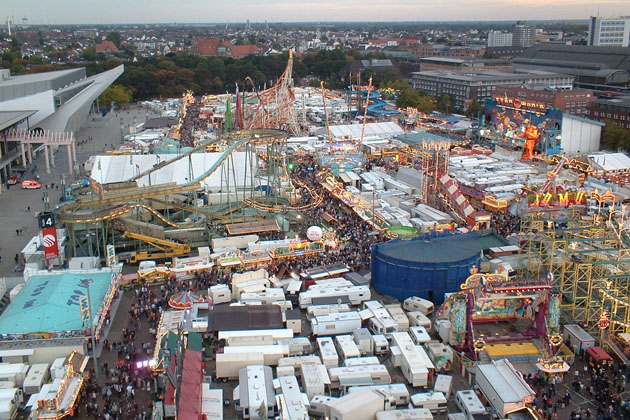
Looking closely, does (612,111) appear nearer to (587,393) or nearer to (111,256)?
(587,393)

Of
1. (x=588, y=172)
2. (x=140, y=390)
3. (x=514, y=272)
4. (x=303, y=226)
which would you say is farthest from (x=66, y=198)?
(x=588, y=172)

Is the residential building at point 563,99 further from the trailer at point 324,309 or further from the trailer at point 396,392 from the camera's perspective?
the trailer at point 396,392

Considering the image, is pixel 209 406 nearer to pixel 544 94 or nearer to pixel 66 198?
pixel 66 198

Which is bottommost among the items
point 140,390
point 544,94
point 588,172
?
point 140,390

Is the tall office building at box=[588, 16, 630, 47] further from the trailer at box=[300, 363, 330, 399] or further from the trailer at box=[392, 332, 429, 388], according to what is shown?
the trailer at box=[300, 363, 330, 399]

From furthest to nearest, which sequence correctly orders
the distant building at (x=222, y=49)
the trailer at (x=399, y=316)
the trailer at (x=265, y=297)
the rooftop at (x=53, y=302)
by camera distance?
the distant building at (x=222, y=49), the trailer at (x=265, y=297), the trailer at (x=399, y=316), the rooftop at (x=53, y=302)

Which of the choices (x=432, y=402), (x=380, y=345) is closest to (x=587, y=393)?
Answer: (x=432, y=402)

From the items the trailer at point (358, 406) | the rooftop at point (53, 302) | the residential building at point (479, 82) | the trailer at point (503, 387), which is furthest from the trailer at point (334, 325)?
the residential building at point (479, 82)
